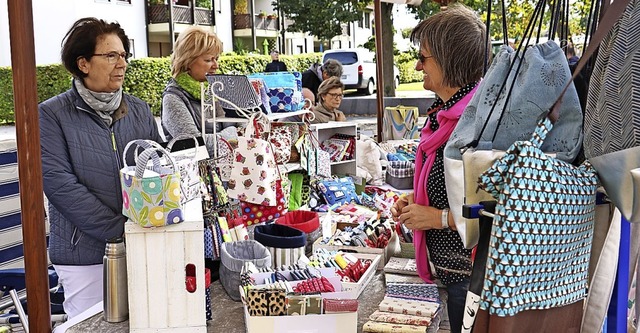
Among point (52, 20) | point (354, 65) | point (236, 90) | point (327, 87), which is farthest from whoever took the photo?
point (354, 65)

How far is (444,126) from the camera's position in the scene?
2.13 m

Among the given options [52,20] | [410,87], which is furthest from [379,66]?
[410,87]

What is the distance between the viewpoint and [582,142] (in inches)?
58.1

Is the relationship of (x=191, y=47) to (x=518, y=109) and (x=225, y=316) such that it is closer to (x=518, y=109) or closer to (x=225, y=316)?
(x=225, y=316)

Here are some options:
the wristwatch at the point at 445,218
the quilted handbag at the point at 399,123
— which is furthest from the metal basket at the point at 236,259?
the quilted handbag at the point at 399,123

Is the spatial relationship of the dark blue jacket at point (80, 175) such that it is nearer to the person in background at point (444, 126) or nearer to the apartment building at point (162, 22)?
the person in background at point (444, 126)

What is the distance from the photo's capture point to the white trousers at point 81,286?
9.34 ft

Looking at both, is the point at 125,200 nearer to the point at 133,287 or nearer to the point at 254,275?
the point at 133,287

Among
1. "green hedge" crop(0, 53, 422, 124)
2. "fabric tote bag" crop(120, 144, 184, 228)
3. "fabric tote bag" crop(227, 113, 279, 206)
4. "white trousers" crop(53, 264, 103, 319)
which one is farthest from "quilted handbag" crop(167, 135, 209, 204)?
"green hedge" crop(0, 53, 422, 124)

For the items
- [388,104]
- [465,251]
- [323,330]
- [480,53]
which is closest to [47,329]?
[323,330]

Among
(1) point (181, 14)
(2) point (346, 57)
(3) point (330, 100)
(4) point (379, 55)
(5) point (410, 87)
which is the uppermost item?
(1) point (181, 14)

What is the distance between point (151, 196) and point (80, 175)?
33.1 inches

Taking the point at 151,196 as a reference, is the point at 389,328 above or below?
below

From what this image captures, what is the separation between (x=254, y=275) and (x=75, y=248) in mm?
934
